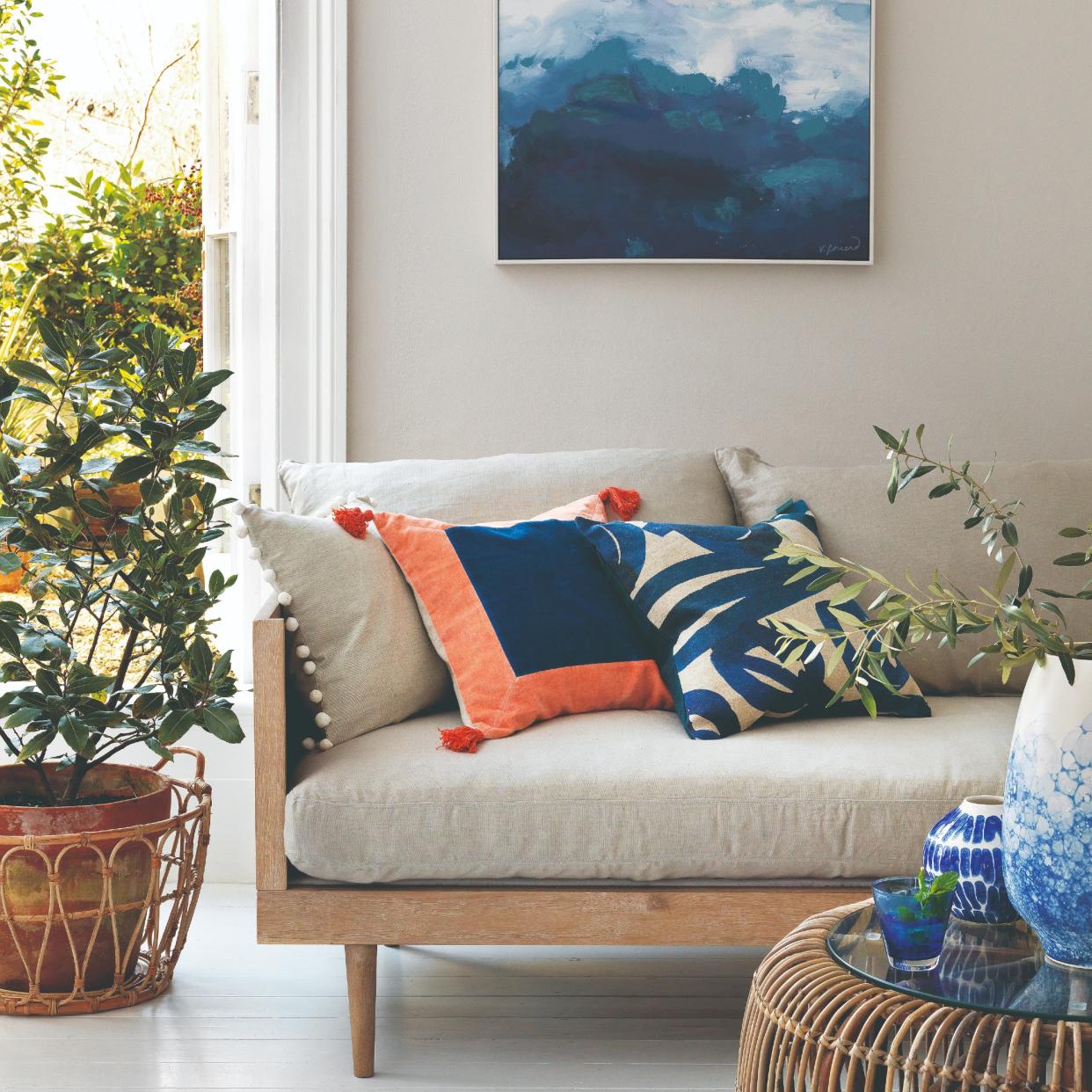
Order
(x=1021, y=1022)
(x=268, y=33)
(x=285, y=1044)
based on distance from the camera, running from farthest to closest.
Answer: (x=268, y=33), (x=285, y=1044), (x=1021, y=1022)

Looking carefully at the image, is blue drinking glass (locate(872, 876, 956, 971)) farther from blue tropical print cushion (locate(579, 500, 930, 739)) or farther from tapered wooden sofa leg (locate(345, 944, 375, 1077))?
tapered wooden sofa leg (locate(345, 944, 375, 1077))

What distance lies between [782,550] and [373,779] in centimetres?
81

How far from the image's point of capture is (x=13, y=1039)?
1980mm

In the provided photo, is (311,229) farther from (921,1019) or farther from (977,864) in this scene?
(921,1019)

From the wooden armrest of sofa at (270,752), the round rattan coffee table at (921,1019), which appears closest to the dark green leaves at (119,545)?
the wooden armrest of sofa at (270,752)

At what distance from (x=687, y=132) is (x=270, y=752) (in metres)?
1.74

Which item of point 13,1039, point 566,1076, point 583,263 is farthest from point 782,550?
point 583,263

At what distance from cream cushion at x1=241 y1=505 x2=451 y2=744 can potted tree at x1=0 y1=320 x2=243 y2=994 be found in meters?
0.15

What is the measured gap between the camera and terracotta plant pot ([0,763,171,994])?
2023 millimetres

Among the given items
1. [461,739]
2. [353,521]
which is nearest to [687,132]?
[353,521]

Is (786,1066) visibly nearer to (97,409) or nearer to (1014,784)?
(1014,784)

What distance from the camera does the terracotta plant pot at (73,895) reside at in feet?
6.64
